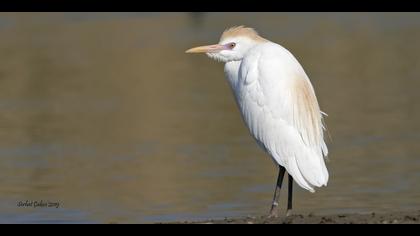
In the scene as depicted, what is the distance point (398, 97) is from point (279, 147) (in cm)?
886

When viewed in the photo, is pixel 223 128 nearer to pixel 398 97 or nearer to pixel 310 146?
pixel 398 97

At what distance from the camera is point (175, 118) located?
1572 cm

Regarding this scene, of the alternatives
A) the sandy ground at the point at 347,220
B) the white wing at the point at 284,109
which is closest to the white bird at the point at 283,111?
the white wing at the point at 284,109

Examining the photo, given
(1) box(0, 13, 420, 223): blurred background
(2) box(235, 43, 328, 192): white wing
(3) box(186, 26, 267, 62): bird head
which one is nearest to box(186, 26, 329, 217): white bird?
(2) box(235, 43, 328, 192): white wing

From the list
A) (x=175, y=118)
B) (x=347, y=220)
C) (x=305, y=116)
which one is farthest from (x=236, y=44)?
(x=175, y=118)

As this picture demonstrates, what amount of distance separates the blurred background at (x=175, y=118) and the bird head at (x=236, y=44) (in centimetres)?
191

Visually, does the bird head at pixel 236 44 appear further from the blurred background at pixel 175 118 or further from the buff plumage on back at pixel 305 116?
the blurred background at pixel 175 118

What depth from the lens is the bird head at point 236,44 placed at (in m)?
8.55

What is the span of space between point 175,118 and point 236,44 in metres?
7.20

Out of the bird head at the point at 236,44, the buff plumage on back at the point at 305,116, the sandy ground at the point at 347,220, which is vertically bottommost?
the sandy ground at the point at 347,220

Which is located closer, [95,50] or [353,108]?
[353,108]

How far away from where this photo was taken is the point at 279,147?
8.08 m
